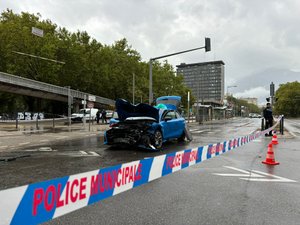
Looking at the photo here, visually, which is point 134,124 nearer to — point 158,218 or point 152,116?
point 152,116

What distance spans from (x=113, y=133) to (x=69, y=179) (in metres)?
8.54

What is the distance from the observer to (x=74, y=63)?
176 feet

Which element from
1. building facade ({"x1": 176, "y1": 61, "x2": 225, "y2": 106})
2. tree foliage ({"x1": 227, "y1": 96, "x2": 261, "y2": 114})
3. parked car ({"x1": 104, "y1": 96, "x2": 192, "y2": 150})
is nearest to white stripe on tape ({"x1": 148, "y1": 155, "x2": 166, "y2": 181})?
parked car ({"x1": 104, "y1": 96, "x2": 192, "y2": 150})

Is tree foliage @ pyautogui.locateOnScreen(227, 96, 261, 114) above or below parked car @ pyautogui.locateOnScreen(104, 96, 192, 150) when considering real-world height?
above

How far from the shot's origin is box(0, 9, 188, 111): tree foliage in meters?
47.2

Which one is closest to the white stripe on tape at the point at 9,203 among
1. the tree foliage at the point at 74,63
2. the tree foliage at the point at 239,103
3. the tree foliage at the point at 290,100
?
the tree foliage at the point at 74,63

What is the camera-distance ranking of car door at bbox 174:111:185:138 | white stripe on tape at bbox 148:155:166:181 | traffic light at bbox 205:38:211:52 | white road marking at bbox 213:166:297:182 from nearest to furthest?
white stripe on tape at bbox 148:155:166:181, white road marking at bbox 213:166:297:182, car door at bbox 174:111:185:138, traffic light at bbox 205:38:211:52

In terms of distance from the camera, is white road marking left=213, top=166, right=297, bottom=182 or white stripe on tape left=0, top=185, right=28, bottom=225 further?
white road marking left=213, top=166, right=297, bottom=182

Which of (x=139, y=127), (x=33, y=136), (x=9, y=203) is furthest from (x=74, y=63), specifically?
(x=9, y=203)

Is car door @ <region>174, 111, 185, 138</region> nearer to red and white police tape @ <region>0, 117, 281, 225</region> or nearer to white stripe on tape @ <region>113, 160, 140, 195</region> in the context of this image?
red and white police tape @ <region>0, 117, 281, 225</region>

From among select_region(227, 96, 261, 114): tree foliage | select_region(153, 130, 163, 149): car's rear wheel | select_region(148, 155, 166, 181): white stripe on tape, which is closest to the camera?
select_region(148, 155, 166, 181): white stripe on tape

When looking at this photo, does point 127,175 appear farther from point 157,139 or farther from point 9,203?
point 157,139

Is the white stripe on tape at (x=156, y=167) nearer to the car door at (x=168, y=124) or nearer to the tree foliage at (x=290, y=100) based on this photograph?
the car door at (x=168, y=124)

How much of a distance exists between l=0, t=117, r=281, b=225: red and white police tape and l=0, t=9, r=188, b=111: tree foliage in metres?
45.1
